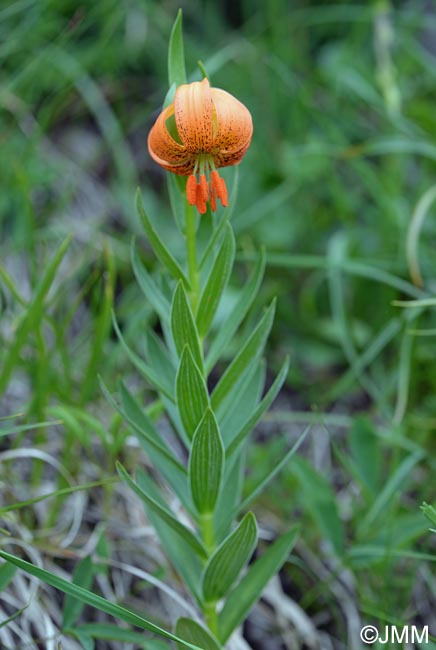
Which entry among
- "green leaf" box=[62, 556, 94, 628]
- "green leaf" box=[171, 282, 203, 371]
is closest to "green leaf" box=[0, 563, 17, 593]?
"green leaf" box=[62, 556, 94, 628]

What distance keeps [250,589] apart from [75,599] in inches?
13.0

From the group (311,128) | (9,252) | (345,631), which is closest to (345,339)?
(345,631)

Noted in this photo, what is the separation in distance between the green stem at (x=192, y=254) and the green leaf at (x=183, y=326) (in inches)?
3.4

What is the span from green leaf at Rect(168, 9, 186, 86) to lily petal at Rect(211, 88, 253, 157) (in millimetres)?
113

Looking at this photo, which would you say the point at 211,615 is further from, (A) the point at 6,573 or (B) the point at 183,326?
(B) the point at 183,326

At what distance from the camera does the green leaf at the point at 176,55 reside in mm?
1219

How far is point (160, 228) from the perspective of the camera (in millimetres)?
2854

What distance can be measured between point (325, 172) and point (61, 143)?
3.65 ft

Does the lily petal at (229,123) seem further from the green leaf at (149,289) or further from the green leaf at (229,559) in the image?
the green leaf at (229,559)

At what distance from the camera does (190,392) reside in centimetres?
126

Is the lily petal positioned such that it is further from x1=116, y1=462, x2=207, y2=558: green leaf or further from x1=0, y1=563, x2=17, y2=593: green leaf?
x1=0, y1=563, x2=17, y2=593: green leaf

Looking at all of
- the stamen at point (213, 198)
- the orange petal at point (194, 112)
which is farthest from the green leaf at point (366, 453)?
the orange petal at point (194, 112)

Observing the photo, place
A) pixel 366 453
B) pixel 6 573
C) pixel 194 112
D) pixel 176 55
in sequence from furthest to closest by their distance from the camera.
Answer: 1. pixel 366 453
2. pixel 6 573
3. pixel 176 55
4. pixel 194 112

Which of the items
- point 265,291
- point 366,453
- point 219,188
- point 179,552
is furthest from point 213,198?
point 265,291
